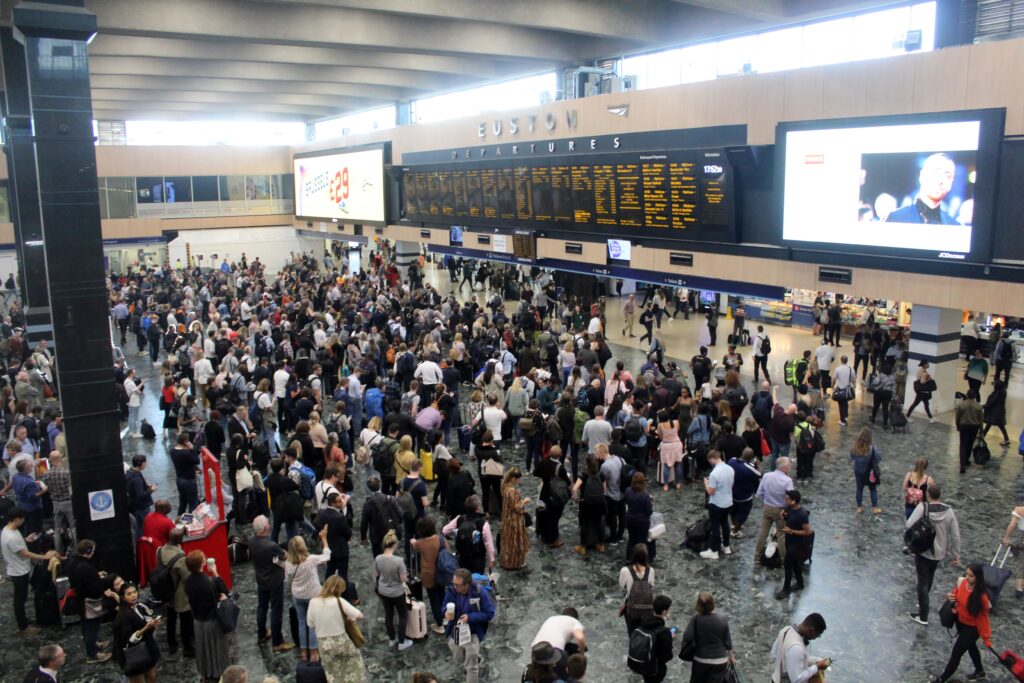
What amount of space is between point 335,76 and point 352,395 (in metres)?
21.0

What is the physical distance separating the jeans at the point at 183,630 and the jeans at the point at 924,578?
6.89 meters

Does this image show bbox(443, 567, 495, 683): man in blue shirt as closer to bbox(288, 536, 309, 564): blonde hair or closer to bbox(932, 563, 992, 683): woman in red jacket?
bbox(288, 536, 309, 564): blonde hair

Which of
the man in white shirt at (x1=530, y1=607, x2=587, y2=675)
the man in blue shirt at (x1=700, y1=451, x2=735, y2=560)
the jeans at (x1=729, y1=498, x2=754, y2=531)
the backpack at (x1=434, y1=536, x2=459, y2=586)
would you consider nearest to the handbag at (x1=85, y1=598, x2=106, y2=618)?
the backpack at (x1=434, y1=536, x2=459, y2=586)

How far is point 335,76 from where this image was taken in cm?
3042

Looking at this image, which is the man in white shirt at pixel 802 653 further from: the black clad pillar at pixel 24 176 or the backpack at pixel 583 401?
the black clad pillar at pixel 24 176

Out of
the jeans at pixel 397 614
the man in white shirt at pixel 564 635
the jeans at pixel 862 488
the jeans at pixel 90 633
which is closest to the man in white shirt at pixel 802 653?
the man in white shirt at pixel 564 635

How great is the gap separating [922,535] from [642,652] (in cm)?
314

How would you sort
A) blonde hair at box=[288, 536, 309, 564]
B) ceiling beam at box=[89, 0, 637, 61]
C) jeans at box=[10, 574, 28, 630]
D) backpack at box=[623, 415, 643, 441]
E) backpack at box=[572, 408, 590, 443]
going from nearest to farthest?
blonde hair at box=[288, 536, 309, 564], jeans at box=[10, 574, 28, 630], backpack at box=[623, 415, 643, 441], backpack at box=[572, 408, 590, 443], ceiling beam at box=[89, 0, 637, 61]

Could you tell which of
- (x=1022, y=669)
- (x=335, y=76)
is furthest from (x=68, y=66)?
(x=335, y=76)

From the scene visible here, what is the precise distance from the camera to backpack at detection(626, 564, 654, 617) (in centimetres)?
638

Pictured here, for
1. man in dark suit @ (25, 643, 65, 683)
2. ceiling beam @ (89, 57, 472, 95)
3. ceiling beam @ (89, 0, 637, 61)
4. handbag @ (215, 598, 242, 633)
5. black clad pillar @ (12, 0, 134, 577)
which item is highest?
ceiling beam @ (89, 57, 472, 95)

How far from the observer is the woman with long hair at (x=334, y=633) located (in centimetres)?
617

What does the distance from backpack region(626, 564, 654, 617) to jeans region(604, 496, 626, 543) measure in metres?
2.98

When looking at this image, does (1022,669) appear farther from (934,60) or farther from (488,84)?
(488,84)
